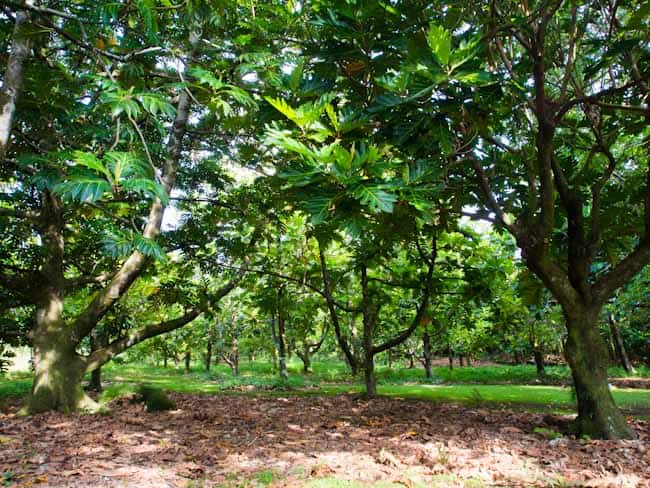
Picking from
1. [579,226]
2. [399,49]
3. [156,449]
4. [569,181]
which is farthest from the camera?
[569,181]

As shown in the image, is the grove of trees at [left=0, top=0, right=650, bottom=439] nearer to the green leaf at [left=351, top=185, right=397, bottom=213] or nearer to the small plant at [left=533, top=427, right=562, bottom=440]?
the green leaf at [left=351, top=185, right=397, bottom=213]

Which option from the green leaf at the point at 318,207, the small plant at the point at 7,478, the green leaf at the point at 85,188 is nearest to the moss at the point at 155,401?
the small plant at the point at 7,478

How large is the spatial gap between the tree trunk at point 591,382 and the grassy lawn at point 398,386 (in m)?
2.40

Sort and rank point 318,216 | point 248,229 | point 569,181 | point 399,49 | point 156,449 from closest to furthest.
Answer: point 318,216, point 399,49, point 156,449, point 569,181, point 248,229

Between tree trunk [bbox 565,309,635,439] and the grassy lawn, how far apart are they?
7.88ft

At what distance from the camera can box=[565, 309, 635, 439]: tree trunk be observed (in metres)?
4.13

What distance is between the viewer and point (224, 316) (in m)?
19.8

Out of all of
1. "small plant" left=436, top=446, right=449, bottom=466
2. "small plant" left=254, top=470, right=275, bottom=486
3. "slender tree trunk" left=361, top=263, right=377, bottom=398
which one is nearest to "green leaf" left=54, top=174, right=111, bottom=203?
"small plant" left=254, top=470, right=275, bottom=486

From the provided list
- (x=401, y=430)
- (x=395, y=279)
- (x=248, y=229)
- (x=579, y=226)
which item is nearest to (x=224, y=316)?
(x=248, y=229)

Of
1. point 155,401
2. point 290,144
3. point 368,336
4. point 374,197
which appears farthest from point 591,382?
point 155,401

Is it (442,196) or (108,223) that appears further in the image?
(108,223)

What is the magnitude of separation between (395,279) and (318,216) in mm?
5395

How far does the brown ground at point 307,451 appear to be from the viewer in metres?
3.09

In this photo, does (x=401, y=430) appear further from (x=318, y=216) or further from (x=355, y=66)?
(x=355, y=66)
